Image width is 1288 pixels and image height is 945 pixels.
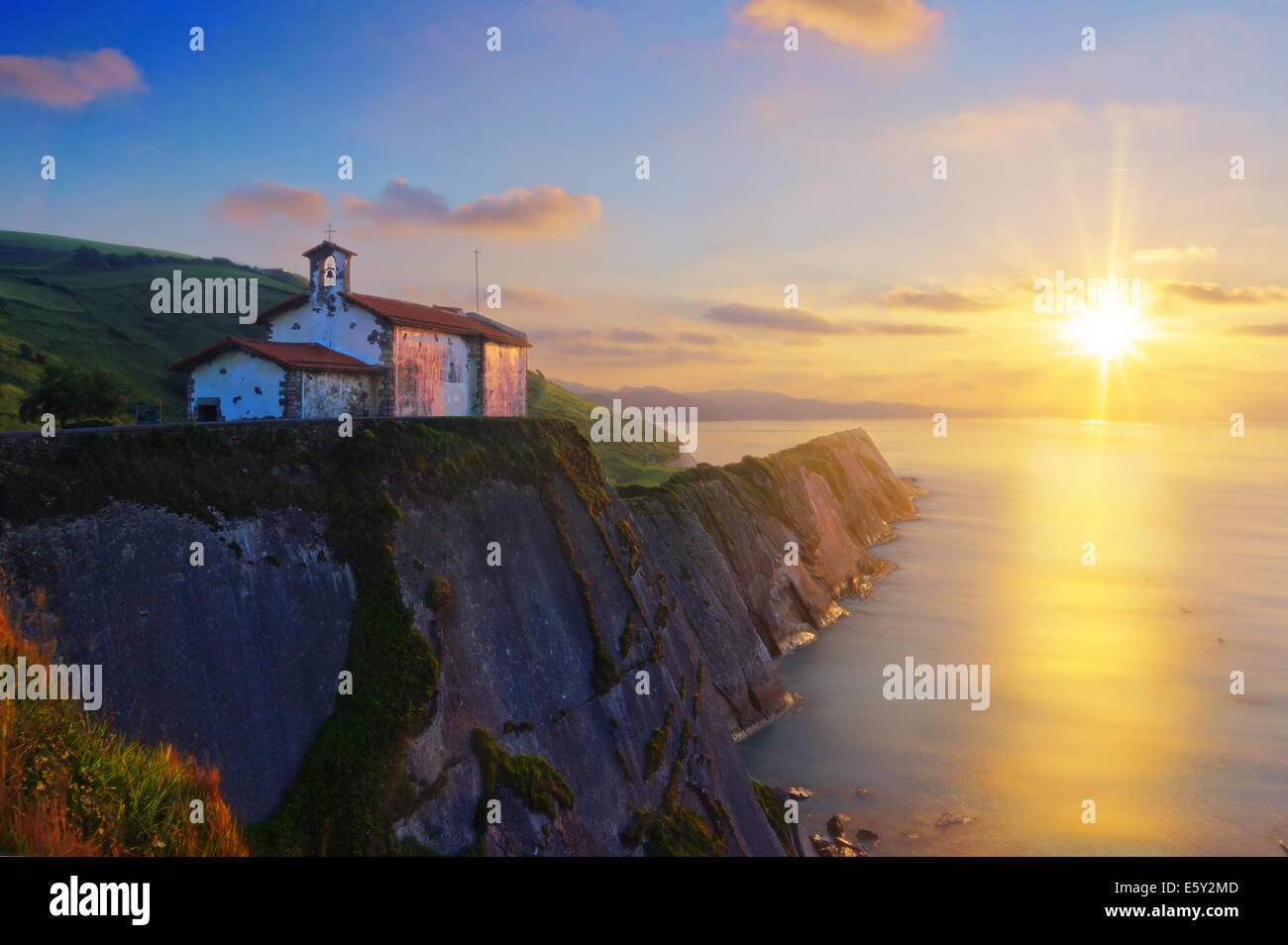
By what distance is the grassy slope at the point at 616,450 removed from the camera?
74.0 meters

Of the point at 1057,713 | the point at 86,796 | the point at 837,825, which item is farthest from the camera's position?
the point at 1057,713

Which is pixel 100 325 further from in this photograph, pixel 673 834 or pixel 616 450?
pixel 673 834

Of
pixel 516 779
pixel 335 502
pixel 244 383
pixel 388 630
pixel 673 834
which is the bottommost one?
pixel 673 834

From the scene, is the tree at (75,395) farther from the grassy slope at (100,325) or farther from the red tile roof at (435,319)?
the grassy slope at (100,325)

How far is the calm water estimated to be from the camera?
112ft

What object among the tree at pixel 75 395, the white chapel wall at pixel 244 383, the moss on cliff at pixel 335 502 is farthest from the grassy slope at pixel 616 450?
the tree at pixel 75 395

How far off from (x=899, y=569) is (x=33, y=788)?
85.8 m

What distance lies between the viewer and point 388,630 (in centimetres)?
2006

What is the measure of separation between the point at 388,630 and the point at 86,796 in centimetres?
1088

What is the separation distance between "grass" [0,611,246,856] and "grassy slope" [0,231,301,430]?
183 feet

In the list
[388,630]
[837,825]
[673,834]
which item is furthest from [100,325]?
[837,825]

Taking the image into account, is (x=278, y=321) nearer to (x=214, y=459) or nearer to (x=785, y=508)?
(x=214, y=459)

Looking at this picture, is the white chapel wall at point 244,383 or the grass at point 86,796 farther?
the white chapel wall at point 244,383

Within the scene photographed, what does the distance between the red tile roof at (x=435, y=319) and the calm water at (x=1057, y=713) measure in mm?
26836
